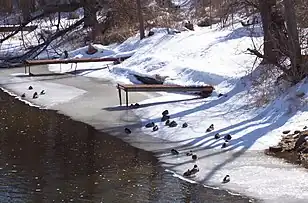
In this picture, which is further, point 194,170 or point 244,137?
point 244,137

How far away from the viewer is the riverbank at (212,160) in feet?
27.1

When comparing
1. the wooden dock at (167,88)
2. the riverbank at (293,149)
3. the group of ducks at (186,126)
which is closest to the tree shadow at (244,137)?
the group of ducks at (186,126)

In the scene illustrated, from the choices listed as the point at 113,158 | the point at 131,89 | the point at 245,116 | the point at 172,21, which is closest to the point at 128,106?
the point at 131,89

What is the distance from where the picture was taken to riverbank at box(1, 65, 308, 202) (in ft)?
27.1

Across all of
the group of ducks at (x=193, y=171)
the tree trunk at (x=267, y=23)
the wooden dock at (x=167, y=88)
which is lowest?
the group of ducks at (x=193, y=171)

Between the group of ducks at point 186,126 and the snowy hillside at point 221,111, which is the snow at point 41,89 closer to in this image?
the snowy hillside at point 221,111

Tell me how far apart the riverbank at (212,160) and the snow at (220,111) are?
0.05 ft

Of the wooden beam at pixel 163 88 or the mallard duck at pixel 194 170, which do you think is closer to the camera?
the mallard duck at pixel 194 170

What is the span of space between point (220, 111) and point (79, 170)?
461 centimetres

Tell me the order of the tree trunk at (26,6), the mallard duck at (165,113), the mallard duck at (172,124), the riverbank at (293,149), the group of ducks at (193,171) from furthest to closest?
the tree trunk at (26,6)
the mallard duck at (165,113)
the mallard duck at (172,124)
the riverbank at (293,149)
the group of ducks at (193,171)

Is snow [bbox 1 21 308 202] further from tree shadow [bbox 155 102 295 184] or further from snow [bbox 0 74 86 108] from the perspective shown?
snow [bbox 0 74 86 108]

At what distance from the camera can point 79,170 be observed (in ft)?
30.9

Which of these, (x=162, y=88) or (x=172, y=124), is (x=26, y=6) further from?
(x=172, y=124)

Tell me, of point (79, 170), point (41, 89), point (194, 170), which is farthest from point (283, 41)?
point (41, 89)
